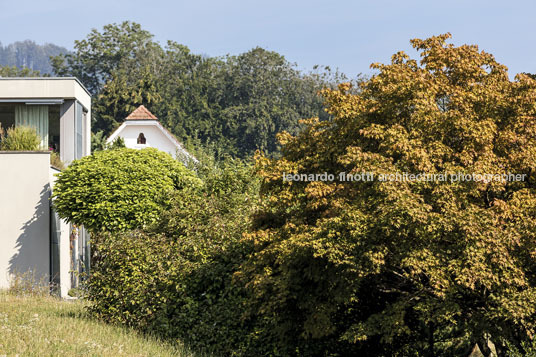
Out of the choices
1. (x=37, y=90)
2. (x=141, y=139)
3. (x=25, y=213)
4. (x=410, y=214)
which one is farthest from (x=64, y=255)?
(x=141, y=139)

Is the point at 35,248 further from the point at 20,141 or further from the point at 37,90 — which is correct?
the point at 37,90

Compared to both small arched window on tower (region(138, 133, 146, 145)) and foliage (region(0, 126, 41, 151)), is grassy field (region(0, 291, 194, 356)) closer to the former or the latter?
foliage (region(0, 126, 41, 151))

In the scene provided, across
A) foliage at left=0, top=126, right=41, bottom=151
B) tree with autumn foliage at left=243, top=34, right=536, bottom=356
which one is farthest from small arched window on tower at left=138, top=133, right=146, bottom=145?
tree with autumn foliage at left=243, top=34, right=536, bottom=356

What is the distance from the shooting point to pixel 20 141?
754 inches

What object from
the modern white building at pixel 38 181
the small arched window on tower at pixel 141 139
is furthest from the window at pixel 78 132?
the small arched window on tower at pixel 141 139

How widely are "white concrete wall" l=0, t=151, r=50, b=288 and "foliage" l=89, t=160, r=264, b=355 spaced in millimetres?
4517

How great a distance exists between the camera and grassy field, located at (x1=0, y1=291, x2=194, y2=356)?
944cm

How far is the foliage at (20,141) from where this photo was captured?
1912cm

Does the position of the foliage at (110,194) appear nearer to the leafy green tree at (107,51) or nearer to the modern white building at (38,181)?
the modern white building at (38,181)

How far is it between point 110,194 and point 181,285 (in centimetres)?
512

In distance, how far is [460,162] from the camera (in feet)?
33.2

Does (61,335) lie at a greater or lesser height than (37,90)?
lesser

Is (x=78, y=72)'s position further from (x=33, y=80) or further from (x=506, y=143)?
(x=506, y=143)

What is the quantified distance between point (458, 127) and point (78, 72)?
67471mm
